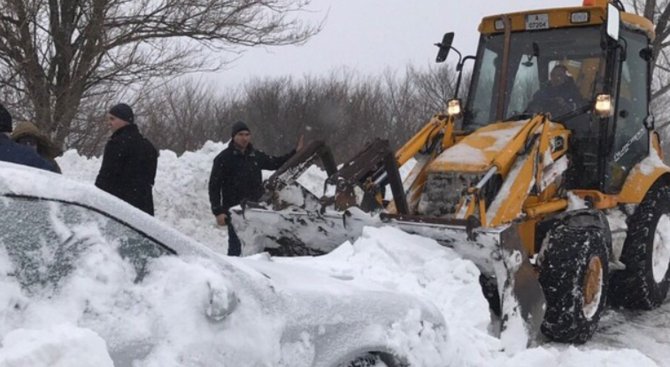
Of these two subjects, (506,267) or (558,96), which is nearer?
(506,267)

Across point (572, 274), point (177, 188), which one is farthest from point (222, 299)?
point (177, 188)

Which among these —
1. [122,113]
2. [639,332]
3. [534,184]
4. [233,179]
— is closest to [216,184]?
[233,179]

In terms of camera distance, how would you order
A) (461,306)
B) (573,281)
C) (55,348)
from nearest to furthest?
1. (55,348)
2. (461,306)
3. (573,281)

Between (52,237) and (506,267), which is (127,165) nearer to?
(506,267)

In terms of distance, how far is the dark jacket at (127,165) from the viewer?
5.83 meters

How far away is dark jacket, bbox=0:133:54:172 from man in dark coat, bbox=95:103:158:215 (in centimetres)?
97

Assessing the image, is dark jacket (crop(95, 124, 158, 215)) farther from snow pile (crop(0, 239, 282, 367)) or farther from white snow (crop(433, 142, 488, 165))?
snow pile (crop(0, 239, 282, 367))

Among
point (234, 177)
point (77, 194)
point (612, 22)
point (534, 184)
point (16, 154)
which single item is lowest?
point (234, 177)

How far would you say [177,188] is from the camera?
1182 centimetres

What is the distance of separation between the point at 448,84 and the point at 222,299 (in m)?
33.4

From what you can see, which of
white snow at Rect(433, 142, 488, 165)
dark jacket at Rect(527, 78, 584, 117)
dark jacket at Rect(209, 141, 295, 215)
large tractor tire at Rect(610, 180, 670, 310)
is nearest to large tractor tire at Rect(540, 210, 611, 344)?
white snow at Rect(433, 142, 488, 165)

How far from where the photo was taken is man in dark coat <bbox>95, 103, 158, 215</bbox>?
5.84 metres

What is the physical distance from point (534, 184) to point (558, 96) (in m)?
1.23

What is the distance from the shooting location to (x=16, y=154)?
15.6ft
